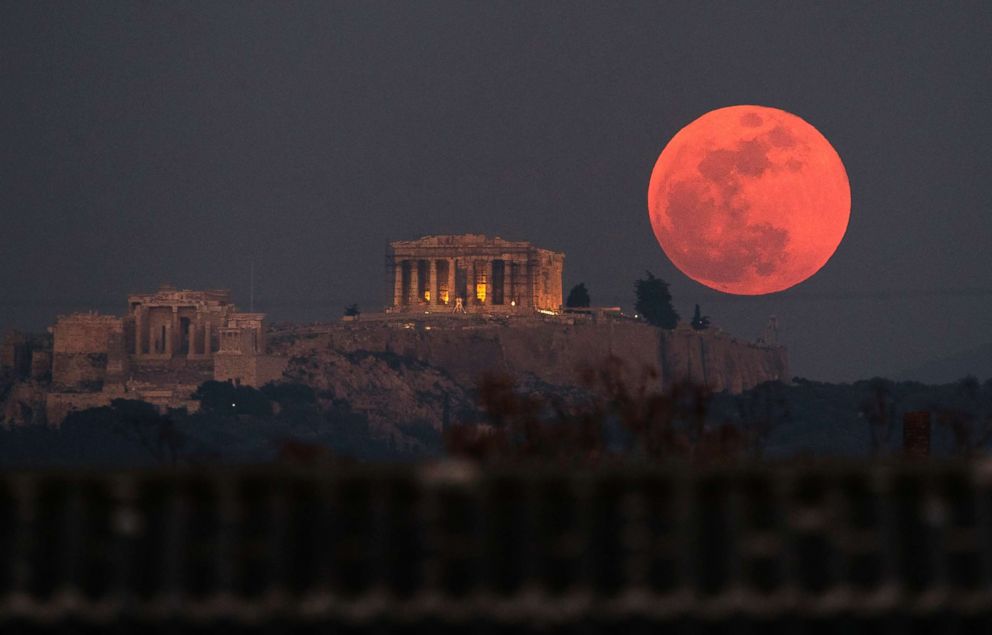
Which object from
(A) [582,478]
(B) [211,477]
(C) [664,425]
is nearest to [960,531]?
(A) [582,478]

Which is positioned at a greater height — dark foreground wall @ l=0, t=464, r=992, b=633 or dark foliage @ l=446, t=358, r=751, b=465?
dark foliage @ l=446, t=358, r=751, b=465

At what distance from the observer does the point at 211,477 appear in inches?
699

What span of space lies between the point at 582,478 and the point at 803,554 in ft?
6.73

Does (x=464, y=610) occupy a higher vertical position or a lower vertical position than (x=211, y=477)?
lower

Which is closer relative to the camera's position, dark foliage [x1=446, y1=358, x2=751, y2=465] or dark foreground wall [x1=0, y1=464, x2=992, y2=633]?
dark foreground wall [x1=0, y1=464, x2=992, y2=633]

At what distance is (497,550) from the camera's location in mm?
17938

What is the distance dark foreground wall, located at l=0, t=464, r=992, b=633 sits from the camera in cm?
1775

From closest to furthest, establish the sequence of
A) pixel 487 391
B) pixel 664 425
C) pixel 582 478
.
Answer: pixel 582 478, pixel 664 425, pixel 487 391

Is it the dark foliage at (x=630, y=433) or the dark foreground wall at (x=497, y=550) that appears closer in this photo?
the dark foreground wall at (x=497, y=550)

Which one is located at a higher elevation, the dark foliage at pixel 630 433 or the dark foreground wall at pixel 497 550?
the dark foliage at pixel 630 433

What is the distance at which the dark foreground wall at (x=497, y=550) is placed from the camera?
17.8 meters

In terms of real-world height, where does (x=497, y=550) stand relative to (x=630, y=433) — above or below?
below

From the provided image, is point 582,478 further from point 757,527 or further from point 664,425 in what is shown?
point 664,425

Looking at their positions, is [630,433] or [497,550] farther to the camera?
[630,433]
